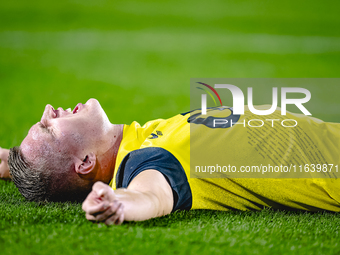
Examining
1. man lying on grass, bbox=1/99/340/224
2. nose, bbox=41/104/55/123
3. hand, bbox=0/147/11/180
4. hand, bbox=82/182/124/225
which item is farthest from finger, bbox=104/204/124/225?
hand, bbox=0/147/11/180

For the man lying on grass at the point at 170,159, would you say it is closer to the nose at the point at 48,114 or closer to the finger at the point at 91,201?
the nose at the point at 48,114

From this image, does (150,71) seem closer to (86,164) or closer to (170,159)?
(86,164)

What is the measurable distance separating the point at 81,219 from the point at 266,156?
0.61 m

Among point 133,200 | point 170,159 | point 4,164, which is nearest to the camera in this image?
point 133,200

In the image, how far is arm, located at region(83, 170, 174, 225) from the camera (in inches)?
30.2

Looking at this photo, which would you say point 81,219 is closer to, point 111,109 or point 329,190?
point 329,190

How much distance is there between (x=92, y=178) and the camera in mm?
1274

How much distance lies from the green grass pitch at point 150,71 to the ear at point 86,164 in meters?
0.13

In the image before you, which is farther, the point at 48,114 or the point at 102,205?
the point at 48,114

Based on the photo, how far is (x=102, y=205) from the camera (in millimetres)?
760

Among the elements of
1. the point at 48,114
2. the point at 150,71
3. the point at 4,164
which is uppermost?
the point at 150,71

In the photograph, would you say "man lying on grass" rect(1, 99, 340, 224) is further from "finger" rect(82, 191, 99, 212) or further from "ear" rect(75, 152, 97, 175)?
"finger" rect(82, 191, 99, 212)

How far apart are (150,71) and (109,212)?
3.20m

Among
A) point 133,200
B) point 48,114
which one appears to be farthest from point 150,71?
point 133,200
